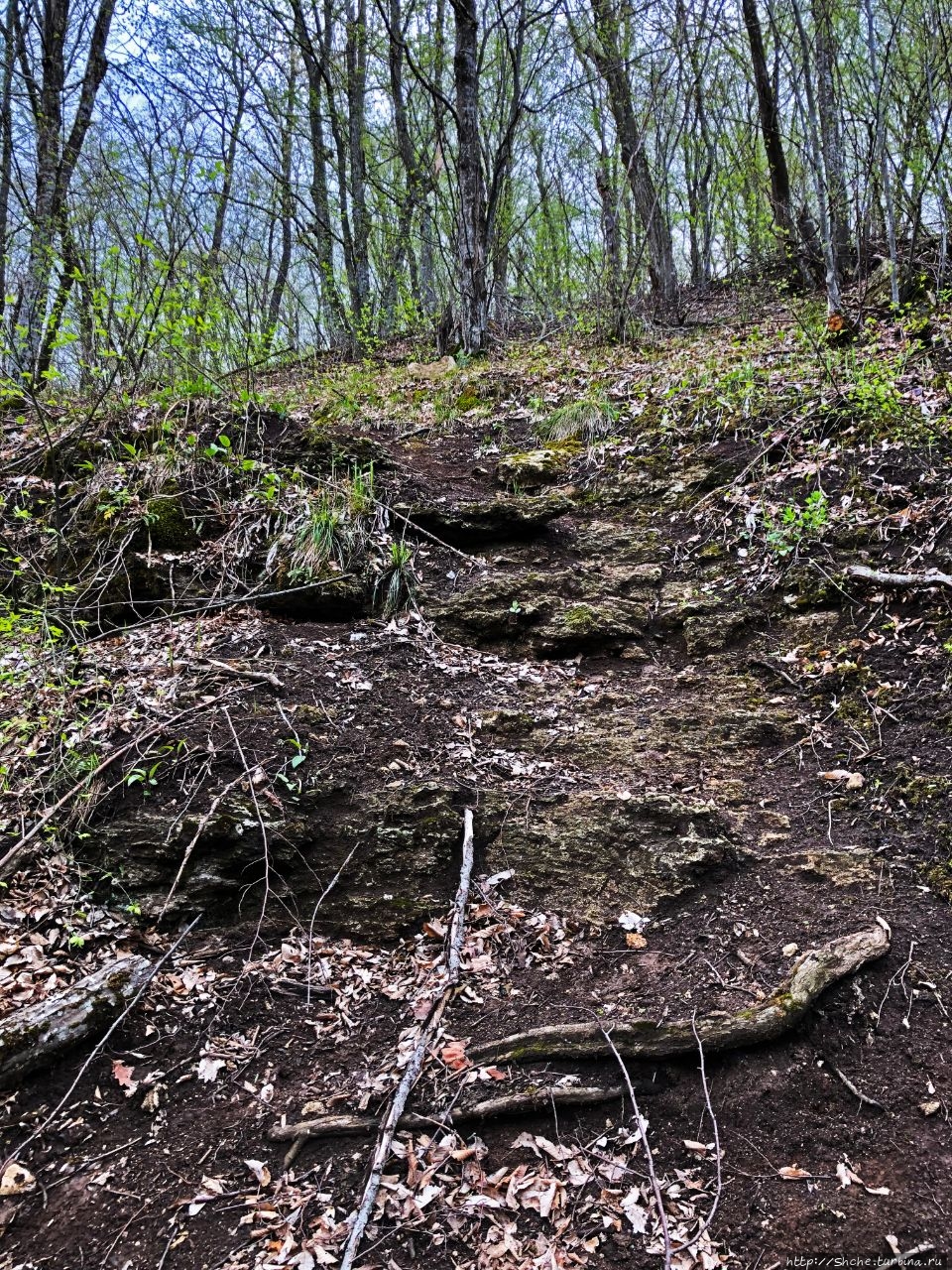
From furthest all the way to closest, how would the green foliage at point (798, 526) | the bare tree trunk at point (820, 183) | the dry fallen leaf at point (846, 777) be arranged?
1. the bare tree trunk at point (820, 183)
2. the green foliage at point (798, 526)
3. the dry fallen leaf at point (846, 777)

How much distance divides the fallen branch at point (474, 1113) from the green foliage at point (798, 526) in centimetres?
360

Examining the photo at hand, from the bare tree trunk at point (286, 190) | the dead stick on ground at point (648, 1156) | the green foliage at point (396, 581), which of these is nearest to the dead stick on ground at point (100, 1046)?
the dead stick on ground at point (648, 1156)

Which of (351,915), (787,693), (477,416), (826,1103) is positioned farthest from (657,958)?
(477,416)

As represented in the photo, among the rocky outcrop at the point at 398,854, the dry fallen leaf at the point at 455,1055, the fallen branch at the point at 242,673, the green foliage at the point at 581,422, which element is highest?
the green foliage at the point at 581,422

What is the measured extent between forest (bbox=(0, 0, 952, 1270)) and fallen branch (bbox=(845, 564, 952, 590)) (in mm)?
37

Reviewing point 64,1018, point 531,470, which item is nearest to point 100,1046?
point 64,1018

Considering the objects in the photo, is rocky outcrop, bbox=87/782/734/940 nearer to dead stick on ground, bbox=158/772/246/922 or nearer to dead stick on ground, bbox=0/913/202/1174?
dead stick on ground, bbox=158/772/246/922

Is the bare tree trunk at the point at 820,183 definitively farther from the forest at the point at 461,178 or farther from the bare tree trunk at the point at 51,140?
the bare tree trunk at the point at 51,140

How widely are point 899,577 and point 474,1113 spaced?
362 centimetres

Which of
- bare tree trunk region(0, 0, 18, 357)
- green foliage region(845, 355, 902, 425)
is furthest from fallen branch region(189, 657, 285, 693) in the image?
green foliage region(845, 355, 902, 425)

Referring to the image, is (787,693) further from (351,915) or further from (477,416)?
(477,416)

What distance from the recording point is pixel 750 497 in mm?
5195

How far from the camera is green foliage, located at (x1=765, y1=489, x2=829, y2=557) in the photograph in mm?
4537

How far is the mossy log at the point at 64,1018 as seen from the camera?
2.47m
